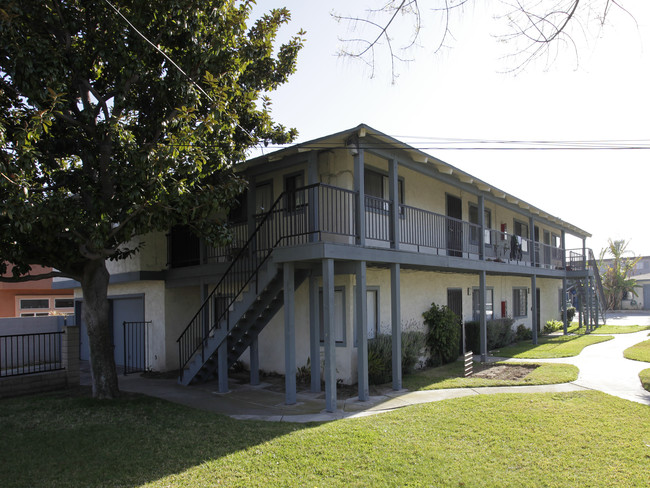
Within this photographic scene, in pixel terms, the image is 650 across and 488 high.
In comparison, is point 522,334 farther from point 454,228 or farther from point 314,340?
point 314,340

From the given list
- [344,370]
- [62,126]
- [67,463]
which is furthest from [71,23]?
[344,370]

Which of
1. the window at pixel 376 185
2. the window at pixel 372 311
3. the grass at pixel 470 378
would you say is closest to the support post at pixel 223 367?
the window at pixel 372 311

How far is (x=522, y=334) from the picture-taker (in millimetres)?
20359

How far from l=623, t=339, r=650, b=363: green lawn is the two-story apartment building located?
4.40 m

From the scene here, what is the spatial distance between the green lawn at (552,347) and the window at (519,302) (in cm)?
141

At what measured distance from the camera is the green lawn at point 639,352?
1414cm

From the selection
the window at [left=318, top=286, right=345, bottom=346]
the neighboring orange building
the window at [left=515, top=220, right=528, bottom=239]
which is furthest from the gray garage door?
the window at [left=515, top=220, right=528, bottom=239]

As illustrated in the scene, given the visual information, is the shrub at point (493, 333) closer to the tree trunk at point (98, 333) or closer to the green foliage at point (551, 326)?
the green foliage at point (551, 326)

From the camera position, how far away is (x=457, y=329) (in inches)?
562

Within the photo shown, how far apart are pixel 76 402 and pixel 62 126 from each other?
17.5ft

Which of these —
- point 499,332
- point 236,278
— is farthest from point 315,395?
point 499,332

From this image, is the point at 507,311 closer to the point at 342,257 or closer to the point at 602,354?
the point at 602,354

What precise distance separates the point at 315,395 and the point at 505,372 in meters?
5.46

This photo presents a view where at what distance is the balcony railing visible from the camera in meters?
9.38
